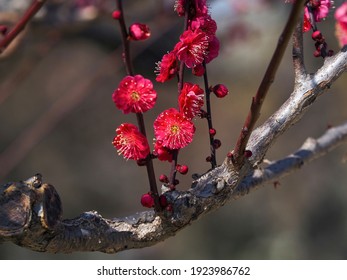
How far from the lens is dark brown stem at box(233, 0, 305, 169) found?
0.61m

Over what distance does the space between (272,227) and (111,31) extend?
1.58m

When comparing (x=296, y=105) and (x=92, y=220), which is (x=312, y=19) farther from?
(x=92, y=220)

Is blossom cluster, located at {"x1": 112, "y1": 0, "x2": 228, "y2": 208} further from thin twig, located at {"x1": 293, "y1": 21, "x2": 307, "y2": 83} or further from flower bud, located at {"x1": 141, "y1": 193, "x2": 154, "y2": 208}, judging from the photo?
thin twig, located at {"x1": 293, "y1": 21, "x2": 307, "y2": 83}

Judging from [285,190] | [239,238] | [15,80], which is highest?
[285,190]

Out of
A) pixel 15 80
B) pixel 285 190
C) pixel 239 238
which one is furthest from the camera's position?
pixel 285 190

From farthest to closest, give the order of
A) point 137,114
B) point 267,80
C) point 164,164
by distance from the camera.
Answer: point 164,164
point 137,114
point 267,80

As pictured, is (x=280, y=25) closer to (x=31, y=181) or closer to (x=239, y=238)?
(x=239, y=238)

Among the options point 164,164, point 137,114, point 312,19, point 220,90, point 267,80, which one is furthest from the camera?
point 164,164

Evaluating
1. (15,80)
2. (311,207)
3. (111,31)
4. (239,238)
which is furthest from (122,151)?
(311,207)

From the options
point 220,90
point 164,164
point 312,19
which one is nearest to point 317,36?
point 312,19

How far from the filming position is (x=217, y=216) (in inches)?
153

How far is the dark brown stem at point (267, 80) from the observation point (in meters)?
0.61

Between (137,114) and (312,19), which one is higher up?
(312,19)

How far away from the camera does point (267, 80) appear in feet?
2.20
